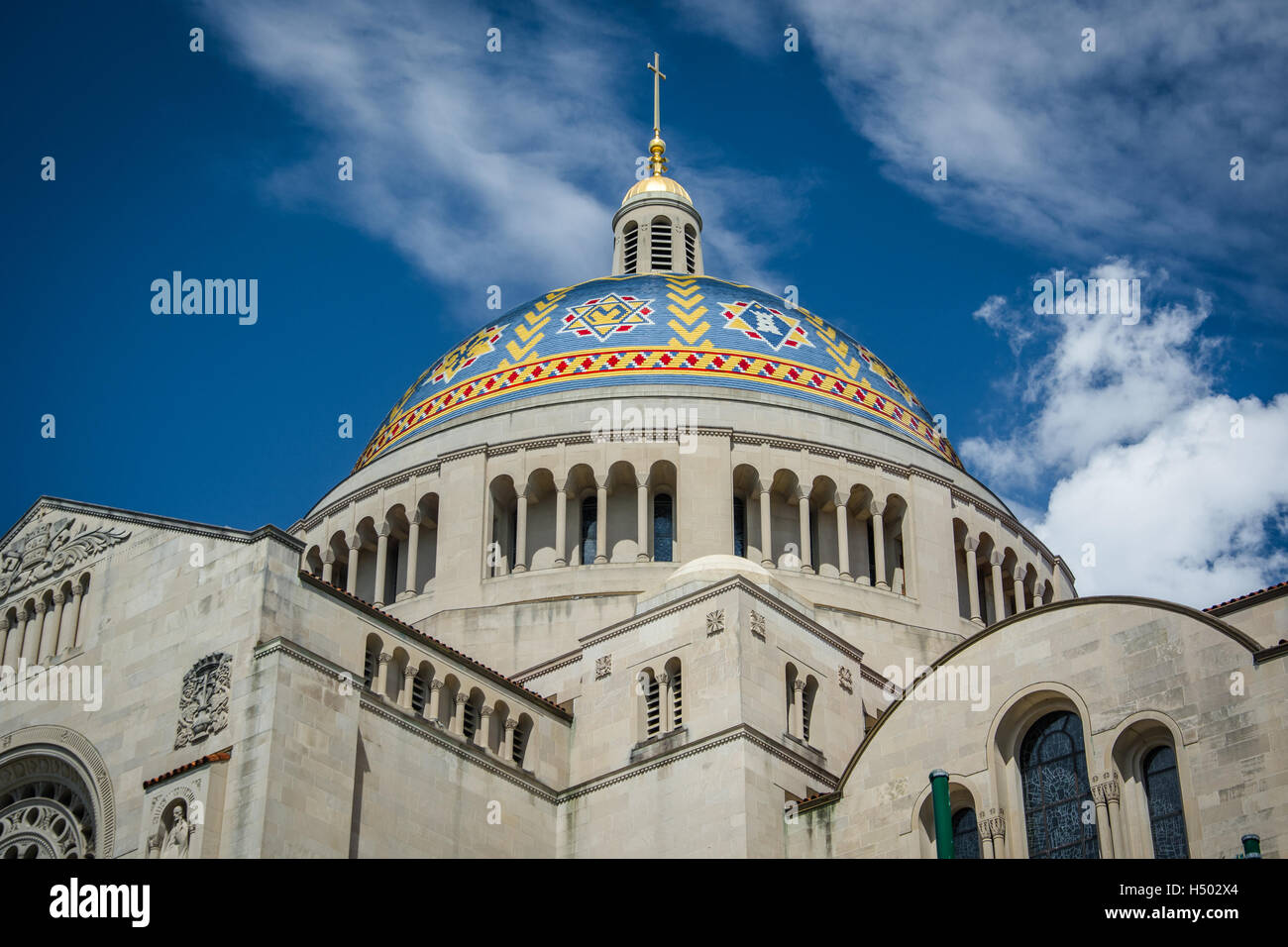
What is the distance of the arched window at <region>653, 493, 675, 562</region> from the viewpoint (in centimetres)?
4438

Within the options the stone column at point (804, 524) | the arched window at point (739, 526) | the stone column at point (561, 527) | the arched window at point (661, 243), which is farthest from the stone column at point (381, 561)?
the arched window at point (661, 243)

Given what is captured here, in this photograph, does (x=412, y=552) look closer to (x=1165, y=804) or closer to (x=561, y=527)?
(x=561, y=527)

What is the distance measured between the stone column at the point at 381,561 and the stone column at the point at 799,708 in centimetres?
1317

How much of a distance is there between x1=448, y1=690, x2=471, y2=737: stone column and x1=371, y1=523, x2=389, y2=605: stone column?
11.6 metres

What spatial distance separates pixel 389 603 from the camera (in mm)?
45594

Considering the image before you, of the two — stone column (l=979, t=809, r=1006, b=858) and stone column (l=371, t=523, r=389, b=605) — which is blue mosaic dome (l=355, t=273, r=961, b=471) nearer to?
stone column (l=371, t=523, r=389, b=605)

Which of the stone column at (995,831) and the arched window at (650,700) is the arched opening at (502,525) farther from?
the stone column at (995,831)

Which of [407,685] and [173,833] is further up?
[407,685]

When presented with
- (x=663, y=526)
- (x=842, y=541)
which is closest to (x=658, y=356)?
(x=663, y=526)

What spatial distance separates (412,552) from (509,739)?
11225 mm

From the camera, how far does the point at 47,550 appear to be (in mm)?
34938
